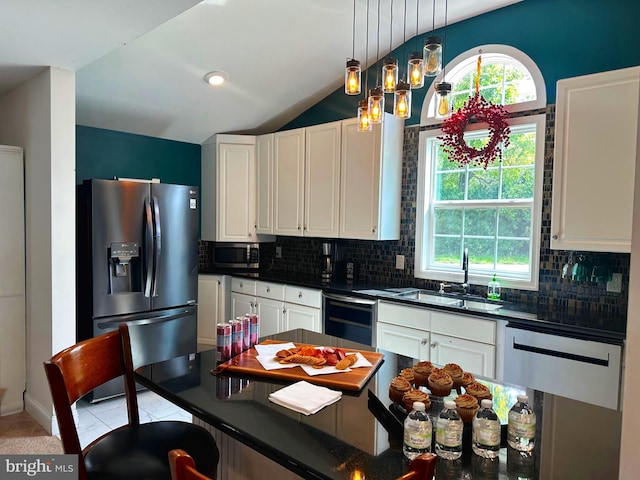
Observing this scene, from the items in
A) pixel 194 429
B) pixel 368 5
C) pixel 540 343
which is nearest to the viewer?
pixel 194 429

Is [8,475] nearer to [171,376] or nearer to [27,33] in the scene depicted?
[171,376]

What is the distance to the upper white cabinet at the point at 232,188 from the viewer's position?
4.64 metres

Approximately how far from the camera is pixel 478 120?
339 cm

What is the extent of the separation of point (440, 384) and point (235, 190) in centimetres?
369

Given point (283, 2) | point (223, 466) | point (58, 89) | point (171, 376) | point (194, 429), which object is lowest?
point (223, 466)

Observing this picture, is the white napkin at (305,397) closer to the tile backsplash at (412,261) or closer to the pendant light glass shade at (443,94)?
the pendant light glass shade at (443,94)

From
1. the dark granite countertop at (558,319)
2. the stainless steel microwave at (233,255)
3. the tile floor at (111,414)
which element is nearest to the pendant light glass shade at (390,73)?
the dark granite countertop at (558,319)

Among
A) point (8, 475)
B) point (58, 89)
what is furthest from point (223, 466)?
point (58, 89)

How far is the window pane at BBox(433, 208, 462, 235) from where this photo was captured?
366 centimetres

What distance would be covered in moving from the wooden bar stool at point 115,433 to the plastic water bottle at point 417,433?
64 cm

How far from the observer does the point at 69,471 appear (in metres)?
1.35

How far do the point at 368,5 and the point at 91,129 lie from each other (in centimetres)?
268

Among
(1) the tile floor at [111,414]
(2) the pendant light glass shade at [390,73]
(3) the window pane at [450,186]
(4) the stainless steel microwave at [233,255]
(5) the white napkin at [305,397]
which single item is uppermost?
(2) the pendant light glass shade at [390,73]

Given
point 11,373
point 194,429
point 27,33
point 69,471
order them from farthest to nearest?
point 11,373, point 27,33, point 194,429, point 69,471
